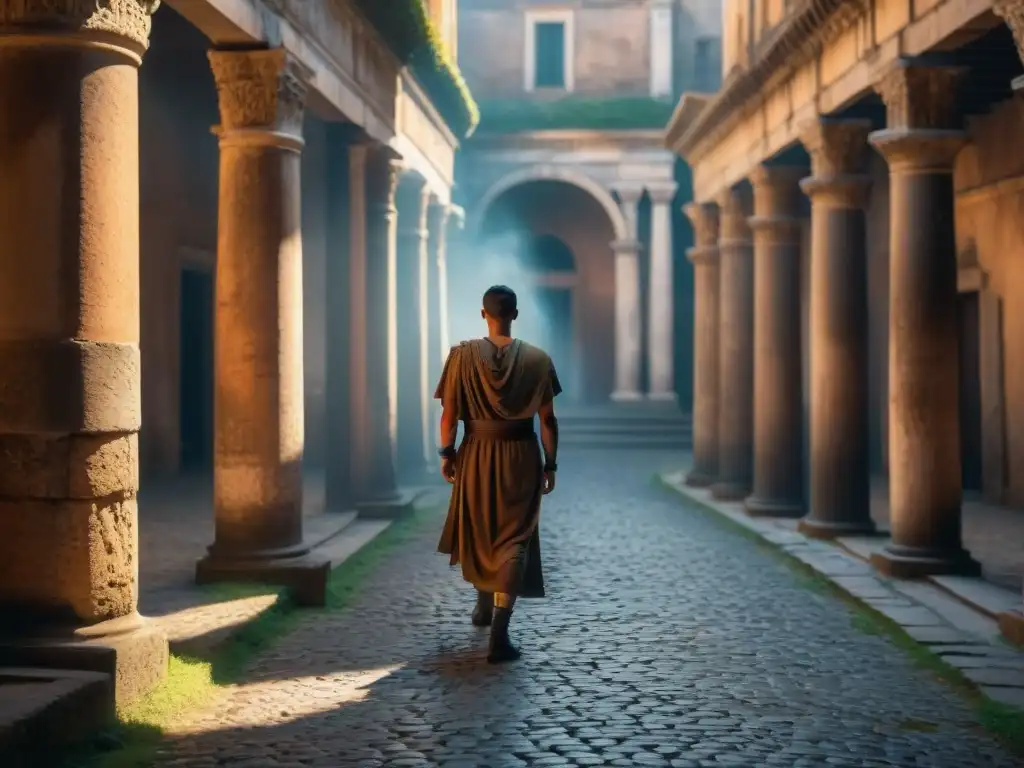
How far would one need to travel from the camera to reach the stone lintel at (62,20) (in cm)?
561

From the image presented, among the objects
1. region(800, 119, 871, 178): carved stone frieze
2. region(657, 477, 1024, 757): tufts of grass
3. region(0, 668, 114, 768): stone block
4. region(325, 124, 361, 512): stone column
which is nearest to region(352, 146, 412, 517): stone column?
region(325, 124, 361, 512): stone column

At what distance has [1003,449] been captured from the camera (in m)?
14.3

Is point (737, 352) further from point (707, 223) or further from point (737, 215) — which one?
point (707, 223)

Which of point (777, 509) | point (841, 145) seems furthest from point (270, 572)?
point (777, 509)

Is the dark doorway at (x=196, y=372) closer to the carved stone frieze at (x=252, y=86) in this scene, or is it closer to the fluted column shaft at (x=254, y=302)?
the fluted column shaft at (x=254, y=302)

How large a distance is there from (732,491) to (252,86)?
8680 millimetres

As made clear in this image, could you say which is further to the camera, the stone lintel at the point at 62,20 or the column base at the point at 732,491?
the column base at the point at 732,491

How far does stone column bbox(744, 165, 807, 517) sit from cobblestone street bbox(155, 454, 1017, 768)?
3.53m

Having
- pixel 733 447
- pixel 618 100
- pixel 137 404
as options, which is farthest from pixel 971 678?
pixel 618 100

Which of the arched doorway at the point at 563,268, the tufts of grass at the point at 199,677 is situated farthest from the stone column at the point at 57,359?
the arched doorway at the point at 563,268

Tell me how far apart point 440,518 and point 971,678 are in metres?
8.40

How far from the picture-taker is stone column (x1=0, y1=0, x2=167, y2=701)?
5.64 m

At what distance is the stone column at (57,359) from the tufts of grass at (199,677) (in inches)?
6.9

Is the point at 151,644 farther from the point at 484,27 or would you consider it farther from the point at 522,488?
the point at 484,27
